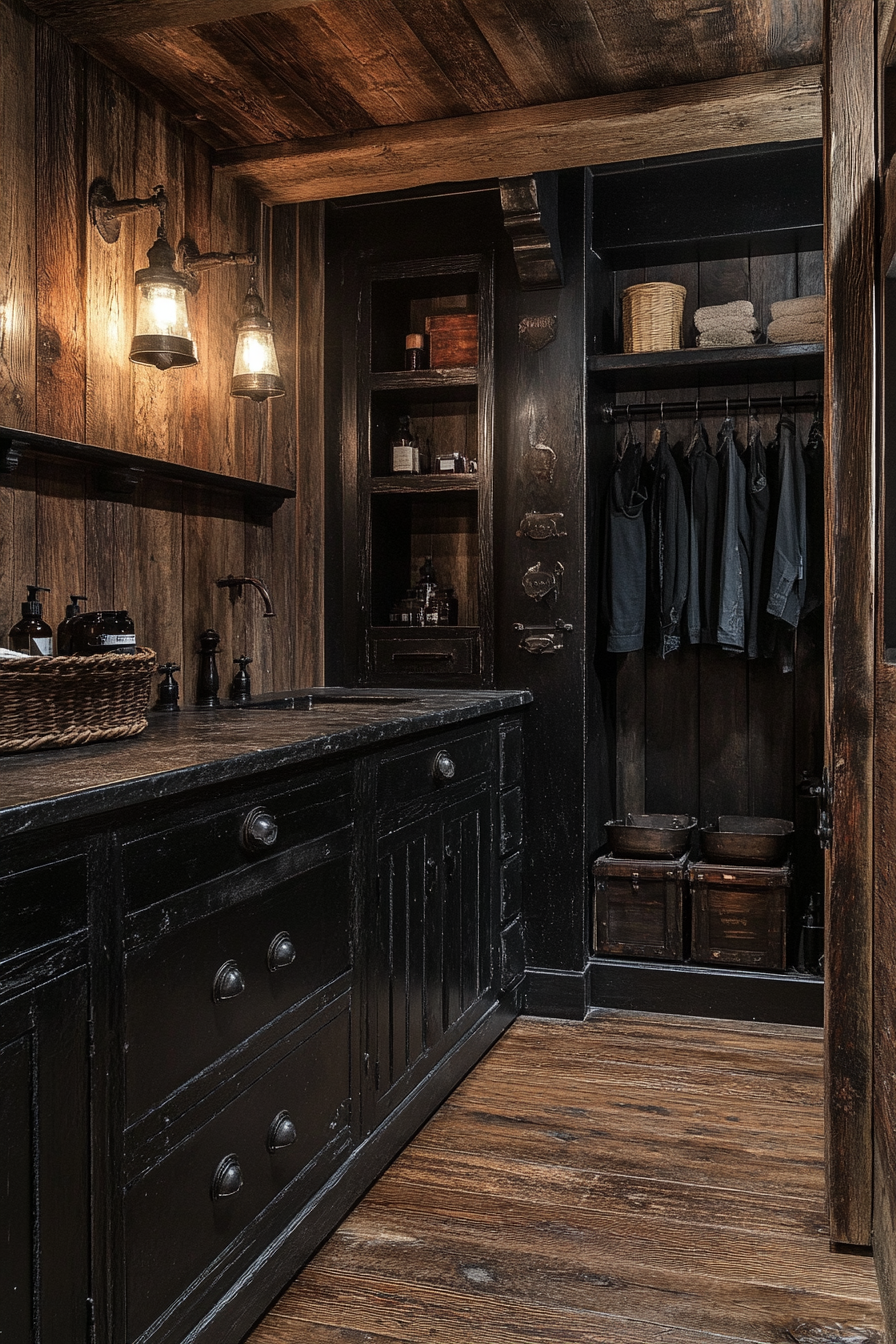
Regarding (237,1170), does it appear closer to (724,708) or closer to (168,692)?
(168,692)

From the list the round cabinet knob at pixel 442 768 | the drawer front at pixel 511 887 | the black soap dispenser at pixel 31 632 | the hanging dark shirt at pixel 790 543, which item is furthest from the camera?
the hanging dark shirt at pixel 790 543

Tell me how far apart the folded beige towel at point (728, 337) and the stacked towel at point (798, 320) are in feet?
0.28

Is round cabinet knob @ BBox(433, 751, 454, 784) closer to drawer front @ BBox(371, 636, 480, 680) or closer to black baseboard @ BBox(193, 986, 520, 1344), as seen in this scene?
black baseboard @ BBox(193, 986, 520, 1344)

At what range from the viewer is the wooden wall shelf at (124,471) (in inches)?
85.4

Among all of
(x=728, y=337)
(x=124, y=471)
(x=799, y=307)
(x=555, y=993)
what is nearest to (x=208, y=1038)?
(x=124, y=471)

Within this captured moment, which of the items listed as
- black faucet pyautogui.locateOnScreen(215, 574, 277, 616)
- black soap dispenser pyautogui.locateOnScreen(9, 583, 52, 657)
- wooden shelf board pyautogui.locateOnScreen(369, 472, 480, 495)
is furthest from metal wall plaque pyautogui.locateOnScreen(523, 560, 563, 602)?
black soap dispenser pyautogui.locateOnScreen(9, 583, 52, 657)

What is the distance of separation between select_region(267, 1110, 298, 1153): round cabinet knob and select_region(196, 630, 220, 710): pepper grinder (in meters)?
1.25

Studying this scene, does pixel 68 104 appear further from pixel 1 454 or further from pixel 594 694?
pixel 594 694

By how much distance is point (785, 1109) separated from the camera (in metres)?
2.76

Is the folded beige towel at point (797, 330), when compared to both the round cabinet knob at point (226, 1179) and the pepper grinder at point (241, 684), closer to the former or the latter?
the pepper grinder at point (241, 684)

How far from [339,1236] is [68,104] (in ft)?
7.98

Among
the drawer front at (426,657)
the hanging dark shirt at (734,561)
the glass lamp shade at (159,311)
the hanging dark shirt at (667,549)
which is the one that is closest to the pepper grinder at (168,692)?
the glass lamp shade at (159,311)

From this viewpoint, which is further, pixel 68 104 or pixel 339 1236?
pixel 68 104

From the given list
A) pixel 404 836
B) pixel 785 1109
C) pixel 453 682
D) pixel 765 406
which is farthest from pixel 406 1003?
pixel 765 406
